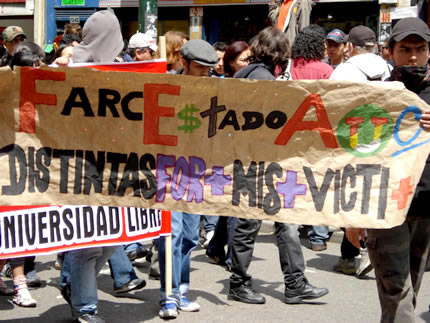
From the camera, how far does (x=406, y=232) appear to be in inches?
156

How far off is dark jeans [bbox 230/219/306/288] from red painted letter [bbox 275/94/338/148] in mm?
2015

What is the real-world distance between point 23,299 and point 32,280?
55 centimetres

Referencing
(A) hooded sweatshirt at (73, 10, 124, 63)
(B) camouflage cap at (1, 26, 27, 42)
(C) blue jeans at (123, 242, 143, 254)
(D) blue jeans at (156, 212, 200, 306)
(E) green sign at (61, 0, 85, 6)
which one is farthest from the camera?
(E) green sign at (61, 0, 85, 6)

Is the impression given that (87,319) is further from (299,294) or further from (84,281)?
(299,294)

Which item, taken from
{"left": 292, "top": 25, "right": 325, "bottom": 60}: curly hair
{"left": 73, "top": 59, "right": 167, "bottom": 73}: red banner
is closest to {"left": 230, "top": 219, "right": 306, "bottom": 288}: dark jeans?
{"left": 73, "top": 59, "right": 167, "bottom": 73}: red banner

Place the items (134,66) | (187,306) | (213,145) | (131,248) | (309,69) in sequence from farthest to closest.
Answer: (309,69) < (131,248) < (187,306) < (134,66) < (213,145)

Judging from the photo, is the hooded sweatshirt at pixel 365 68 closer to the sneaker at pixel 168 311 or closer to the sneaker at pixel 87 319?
the sneaker at pixel 168 311

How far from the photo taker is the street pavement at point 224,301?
5.54m

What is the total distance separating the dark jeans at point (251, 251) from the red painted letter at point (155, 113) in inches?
74.6

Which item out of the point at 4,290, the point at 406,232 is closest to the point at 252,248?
the point at 4,290

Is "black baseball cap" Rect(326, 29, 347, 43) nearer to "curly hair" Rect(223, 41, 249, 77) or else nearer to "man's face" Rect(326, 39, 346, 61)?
"man's face" Rect(326, 39, 346, 61)

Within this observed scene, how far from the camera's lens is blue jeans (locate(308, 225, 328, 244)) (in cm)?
795

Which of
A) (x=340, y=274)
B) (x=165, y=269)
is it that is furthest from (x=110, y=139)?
(x=340, y=274)

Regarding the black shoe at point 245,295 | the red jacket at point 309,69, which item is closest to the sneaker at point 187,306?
the black shoe at point 245,295
